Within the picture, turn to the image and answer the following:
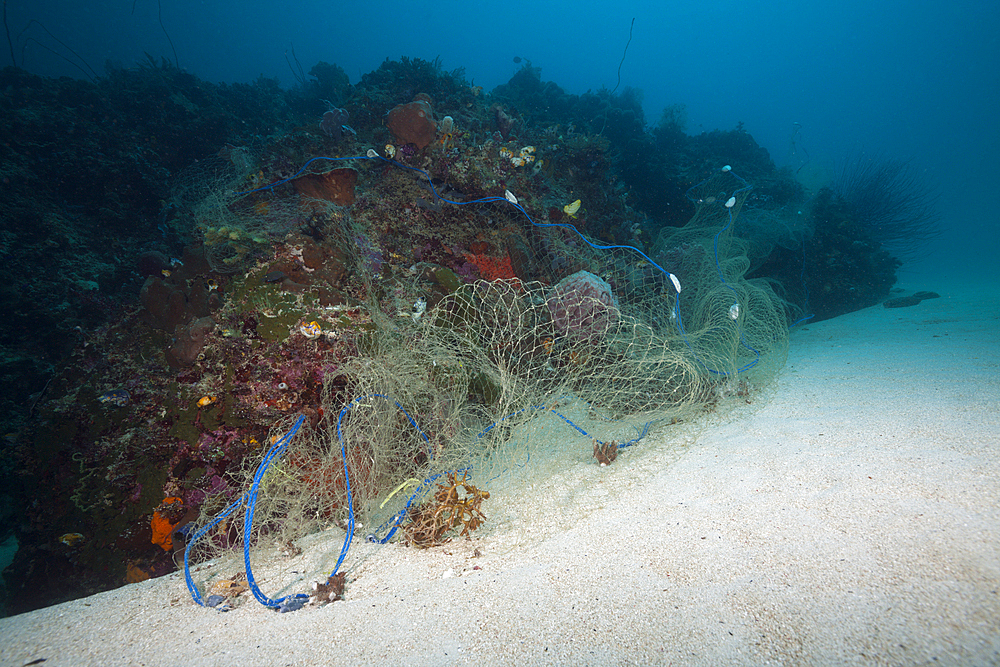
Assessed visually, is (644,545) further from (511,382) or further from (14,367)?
(14,367)

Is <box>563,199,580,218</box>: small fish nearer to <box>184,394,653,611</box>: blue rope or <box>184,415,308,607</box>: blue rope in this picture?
<box>184,394,653,611</box>: blue rope

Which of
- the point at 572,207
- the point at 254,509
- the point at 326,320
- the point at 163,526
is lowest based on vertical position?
the point at 163,526

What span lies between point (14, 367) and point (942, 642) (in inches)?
358

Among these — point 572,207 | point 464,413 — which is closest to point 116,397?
point 464,413

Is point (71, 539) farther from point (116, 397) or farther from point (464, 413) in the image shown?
point (464, 413)

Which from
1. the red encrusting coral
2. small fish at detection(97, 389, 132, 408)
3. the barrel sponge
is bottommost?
small fish at detection(97, 389, 132, 408)

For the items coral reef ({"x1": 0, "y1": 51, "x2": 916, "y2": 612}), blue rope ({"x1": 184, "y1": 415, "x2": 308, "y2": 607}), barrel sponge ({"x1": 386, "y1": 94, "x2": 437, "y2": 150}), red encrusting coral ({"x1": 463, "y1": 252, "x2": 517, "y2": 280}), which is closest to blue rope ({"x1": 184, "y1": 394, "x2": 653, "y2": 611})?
blue rope ({"x1": 184, "y1": 415, "x2": 308, "y2": 607})

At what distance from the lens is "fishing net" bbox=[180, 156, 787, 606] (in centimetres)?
258

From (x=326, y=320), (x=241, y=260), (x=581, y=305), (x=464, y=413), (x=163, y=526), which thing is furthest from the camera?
(x=581, y=305)

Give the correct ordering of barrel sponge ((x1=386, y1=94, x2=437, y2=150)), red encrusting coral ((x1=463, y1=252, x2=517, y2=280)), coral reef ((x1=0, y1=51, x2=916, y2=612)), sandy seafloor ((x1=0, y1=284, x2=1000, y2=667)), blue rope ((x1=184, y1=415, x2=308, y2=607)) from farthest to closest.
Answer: barrel sponge ((x1=386, y1=94, x2=437, y2=150)) < red encrusting coral ((x1=463, y1=252, x2=517, y2=280)) < coral reef ((x1=0, y1=51, x2=916, y2=612)) < blue rope ((x1=184, y1=415, x2=308, y2=607)) < sandy seafloor ((x1=0, y1=284, x2=1000, y2=667))

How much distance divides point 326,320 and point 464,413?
158 centimetres

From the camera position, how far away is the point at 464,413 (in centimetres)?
351

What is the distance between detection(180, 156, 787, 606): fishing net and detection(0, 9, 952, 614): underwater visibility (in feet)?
0.10

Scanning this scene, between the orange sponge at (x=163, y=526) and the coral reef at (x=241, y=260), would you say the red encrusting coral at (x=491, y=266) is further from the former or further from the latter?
the orange sponge at (x=163, y=526)
